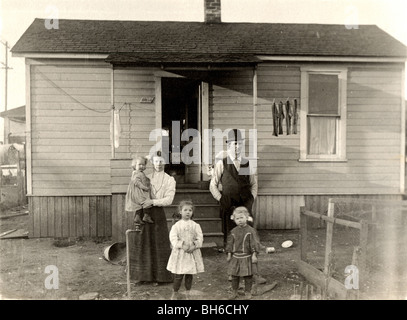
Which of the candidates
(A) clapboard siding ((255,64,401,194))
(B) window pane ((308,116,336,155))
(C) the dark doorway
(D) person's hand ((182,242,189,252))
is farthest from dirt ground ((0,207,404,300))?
(C) the dark doorway

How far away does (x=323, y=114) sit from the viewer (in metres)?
10.2

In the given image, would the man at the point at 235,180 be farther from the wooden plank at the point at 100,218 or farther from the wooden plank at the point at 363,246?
the wooden plank at the point at 100,218

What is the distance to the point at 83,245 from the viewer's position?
8859 mm

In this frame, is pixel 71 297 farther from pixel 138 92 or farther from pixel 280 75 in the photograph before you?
pixel 280 75

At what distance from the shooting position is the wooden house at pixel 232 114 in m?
9.73

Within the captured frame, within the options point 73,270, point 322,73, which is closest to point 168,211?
point 73,270

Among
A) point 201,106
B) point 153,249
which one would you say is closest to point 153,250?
point 153,249

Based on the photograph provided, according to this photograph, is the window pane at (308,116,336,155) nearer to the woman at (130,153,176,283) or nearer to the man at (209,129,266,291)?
the man at (209,129,266,291)

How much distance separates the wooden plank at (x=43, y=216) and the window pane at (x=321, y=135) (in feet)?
21.8

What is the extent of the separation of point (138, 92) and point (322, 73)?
462cm

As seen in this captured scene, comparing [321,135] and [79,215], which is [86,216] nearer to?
[79,215]

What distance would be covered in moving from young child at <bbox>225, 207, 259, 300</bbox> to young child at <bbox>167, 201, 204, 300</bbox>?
40 cm

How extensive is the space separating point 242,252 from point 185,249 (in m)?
0.73

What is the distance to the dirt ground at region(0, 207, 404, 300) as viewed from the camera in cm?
559
